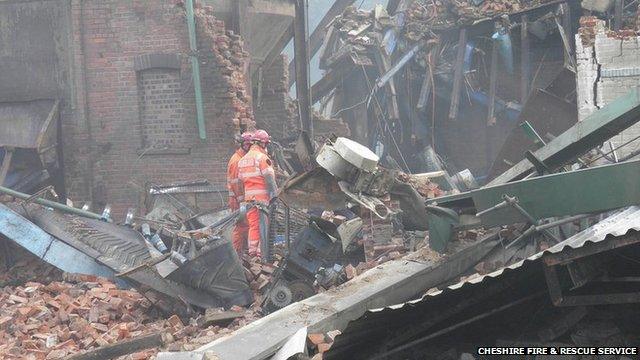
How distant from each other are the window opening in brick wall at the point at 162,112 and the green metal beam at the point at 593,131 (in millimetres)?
8195

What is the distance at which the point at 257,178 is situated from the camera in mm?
11453

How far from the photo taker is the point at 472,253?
28.5ft

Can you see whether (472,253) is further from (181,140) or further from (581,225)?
(181,140)

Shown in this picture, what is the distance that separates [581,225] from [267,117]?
9.69 meters

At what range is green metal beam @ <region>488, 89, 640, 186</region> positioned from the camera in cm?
700

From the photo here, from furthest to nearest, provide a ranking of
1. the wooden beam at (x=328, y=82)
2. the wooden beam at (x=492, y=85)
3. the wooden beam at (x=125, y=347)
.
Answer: the wooden beam at (x=328, y=82) → the wooden beam at (x=492, y=85) → the wooden beam at (x=125, y=347)

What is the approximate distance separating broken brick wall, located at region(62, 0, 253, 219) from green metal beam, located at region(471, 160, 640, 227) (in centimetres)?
780

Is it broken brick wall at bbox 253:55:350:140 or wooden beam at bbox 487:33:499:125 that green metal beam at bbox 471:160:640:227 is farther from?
wooden beam at bbox 487:33:499:125

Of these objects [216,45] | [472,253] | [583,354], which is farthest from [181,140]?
[583,354]

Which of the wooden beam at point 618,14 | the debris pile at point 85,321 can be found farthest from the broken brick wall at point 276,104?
the debris pile at point 85,321

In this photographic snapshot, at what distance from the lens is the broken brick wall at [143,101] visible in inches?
568

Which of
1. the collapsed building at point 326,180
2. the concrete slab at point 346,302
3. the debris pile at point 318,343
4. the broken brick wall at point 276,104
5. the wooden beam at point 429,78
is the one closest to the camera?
the collapsed building at point 326,180

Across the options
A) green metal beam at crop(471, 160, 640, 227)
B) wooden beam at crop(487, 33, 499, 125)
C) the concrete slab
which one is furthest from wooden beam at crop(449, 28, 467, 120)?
green metal beam at crop(471, 160, 640, 227)

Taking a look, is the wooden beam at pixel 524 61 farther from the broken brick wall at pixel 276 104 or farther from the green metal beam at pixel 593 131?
the green metal beam at pixel 593 131
